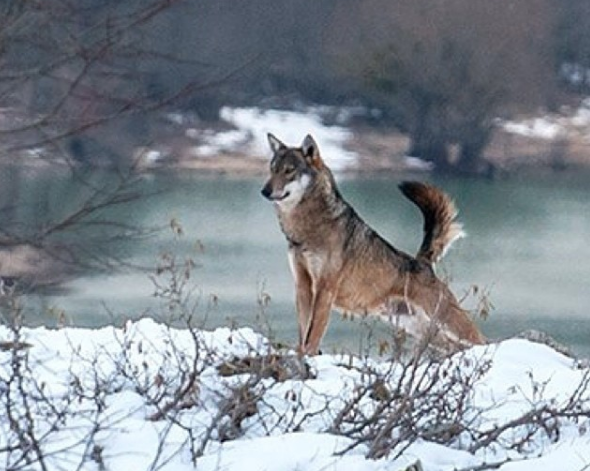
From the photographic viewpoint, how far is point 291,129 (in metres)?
11.7

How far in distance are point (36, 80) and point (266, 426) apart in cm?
248

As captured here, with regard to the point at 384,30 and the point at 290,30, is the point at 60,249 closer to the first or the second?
the point at 290,30

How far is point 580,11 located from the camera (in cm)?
1541

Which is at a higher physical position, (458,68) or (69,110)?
(458,68)

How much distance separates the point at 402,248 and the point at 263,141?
2405 mm

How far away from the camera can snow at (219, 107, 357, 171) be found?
33.7ft

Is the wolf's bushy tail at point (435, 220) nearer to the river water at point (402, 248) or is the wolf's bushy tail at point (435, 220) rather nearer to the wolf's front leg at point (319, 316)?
the river water at point (402, 248)

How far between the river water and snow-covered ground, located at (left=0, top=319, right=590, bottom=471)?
72cm

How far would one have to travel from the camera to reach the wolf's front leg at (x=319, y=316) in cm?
1057

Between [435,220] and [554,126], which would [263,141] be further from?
[554,126]

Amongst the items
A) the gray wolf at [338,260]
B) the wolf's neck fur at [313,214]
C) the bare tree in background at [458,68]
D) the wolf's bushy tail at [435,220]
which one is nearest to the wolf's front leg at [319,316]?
the gray wolf at [338,260]

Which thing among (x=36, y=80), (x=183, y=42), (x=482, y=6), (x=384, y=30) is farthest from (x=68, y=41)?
(x=482, y=6)

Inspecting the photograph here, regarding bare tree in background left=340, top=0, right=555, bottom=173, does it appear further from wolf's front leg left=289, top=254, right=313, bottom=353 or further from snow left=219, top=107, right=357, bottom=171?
wolf's front leg left=289, top=254, right=313, bottom=353

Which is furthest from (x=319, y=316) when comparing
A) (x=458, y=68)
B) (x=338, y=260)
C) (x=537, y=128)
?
(x=537, y=128)
